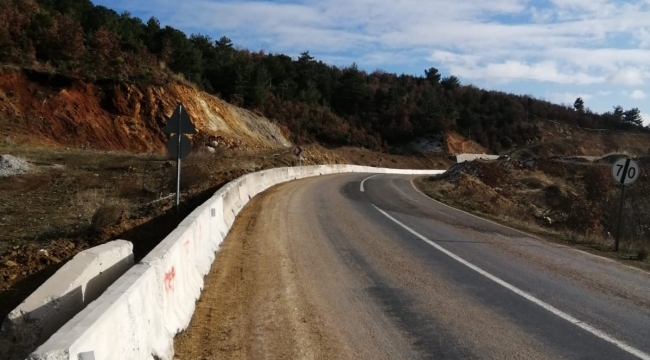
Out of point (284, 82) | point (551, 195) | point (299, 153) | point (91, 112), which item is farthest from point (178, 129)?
point (284, 82)

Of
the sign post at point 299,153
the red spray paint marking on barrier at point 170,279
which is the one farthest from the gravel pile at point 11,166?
the sign post at point 299,153

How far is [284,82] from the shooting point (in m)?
70.9

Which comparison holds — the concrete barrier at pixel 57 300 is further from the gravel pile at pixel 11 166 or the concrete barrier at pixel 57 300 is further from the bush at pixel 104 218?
the gravel pile at pixel 11 166

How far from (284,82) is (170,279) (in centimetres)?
6692

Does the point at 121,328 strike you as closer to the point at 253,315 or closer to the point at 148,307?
the point at 148,307

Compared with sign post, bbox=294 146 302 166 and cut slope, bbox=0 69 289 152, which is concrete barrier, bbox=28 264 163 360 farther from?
sign post, bbox=294 146 302 166

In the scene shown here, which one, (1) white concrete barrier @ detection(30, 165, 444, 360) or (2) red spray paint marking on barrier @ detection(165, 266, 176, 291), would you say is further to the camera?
(2) red spray paint marking on barrier @ detection(165, 266, 176, 291)

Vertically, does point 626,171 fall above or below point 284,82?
below

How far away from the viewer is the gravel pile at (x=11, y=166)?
17.2m

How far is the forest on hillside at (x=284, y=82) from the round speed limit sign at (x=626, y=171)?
30.1 m

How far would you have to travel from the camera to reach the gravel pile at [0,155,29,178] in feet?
56.3

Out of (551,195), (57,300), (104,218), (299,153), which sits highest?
(57,300)

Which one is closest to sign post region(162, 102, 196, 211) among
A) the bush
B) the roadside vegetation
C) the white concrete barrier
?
the bush

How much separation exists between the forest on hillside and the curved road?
2692 cm
